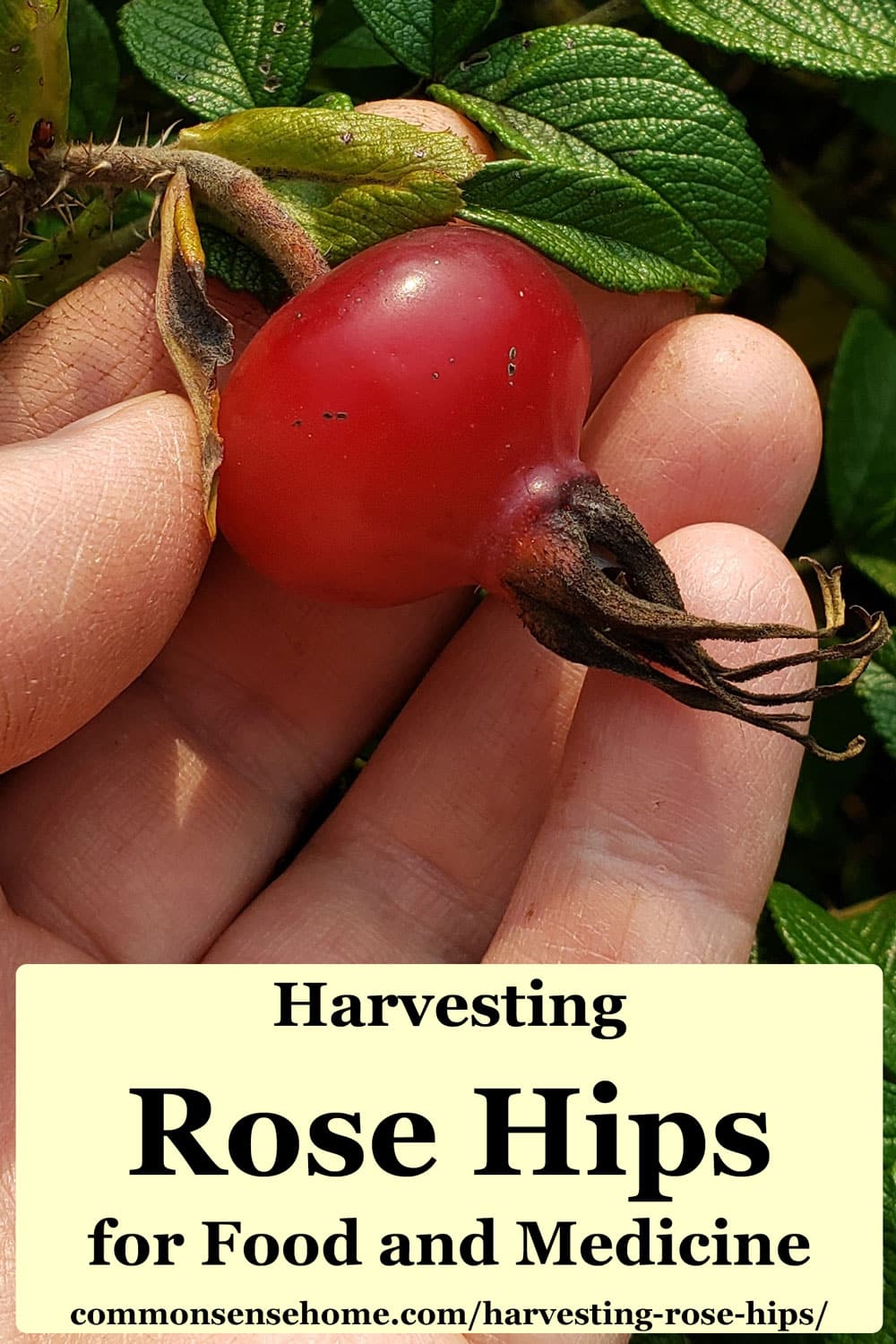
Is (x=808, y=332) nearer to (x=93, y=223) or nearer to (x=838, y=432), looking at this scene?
(x=838, y=432)

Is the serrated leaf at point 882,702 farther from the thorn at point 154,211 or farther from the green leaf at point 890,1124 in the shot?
the thorn at point 154,211

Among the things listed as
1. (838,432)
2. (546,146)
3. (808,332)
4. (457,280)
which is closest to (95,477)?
(457,280)

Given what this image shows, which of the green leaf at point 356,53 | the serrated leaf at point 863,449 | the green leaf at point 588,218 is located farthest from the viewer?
the serrated leaf at point 863,449

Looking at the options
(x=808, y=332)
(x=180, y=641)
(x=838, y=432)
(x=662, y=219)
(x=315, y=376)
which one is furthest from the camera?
(x=808, y=332)

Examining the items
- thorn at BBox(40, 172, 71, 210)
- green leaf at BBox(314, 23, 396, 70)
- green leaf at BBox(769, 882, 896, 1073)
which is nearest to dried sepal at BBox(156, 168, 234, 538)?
thorn at BBox(40, 172, 71, 210)

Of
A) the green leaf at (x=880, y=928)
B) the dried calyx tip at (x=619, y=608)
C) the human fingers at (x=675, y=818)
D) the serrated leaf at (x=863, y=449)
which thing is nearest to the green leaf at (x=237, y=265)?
the dried calyx tip at (x=619, y=608)

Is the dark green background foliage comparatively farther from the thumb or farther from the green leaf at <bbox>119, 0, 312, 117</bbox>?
the thumb
